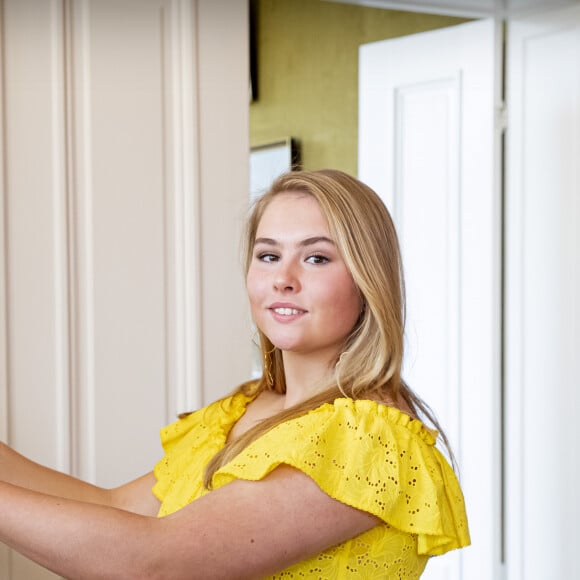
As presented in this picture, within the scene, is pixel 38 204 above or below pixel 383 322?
above

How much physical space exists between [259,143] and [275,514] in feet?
10.8

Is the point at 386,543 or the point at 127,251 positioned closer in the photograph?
the point at 386,543

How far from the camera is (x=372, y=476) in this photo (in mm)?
1390

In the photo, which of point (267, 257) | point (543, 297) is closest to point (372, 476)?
point (267, 257)

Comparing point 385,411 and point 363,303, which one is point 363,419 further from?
point 363,303

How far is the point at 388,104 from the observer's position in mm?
3088

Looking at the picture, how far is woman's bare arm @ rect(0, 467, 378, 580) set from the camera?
1256mm

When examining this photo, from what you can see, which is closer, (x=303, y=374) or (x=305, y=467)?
(x=305, y=467)

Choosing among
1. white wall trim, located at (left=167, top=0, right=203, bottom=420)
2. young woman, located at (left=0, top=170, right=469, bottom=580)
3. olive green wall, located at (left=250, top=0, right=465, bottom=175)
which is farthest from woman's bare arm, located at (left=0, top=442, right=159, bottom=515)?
olive green wall, located at (left=250, top=0, right=465, bottom=175)

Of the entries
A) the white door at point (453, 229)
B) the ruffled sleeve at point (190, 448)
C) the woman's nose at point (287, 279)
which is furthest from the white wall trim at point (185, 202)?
the white door at point (453, 229)

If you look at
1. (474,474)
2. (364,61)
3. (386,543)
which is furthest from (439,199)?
(386,543)

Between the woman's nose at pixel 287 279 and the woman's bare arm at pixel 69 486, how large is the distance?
53 cm

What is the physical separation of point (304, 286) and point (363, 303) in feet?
0.37

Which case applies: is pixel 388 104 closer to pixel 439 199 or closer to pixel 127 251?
pixel 439 199
